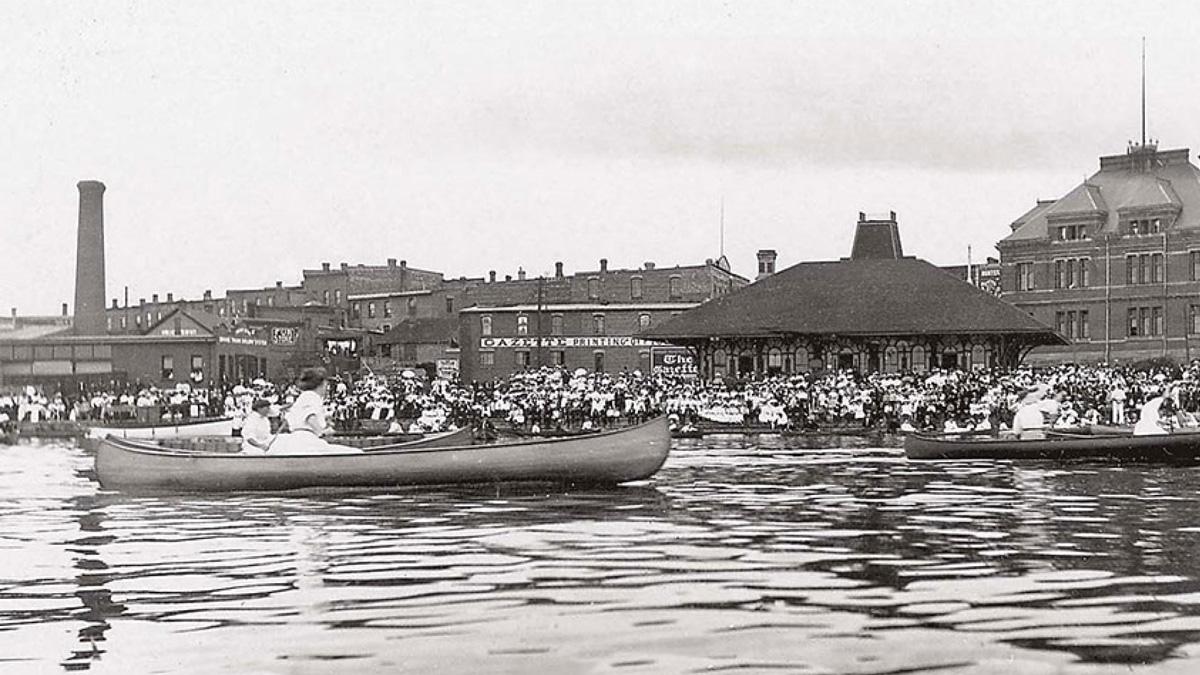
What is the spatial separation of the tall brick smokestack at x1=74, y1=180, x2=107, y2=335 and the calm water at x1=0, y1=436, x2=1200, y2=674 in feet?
164

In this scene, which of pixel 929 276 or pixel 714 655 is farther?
pixel 929 276

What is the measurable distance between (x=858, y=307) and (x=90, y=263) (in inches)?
1423

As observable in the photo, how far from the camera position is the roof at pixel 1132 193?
204ft

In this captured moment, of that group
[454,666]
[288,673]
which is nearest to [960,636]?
[454,666]

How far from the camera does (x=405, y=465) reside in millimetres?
19000

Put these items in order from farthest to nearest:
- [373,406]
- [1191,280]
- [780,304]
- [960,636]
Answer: [1191,280] < [780,304] < [373,406] < [960,636]

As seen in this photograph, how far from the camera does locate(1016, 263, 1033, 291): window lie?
66.9 meters

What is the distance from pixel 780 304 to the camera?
57.2 metres

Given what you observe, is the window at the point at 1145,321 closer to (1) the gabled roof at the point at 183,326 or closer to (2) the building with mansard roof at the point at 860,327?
(2) the building with mansard roof at the point at 860,327

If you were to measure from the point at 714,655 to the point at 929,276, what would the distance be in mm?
51039

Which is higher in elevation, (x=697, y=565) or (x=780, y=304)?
(x=780, y=304)

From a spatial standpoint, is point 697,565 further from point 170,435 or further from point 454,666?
point 170,435

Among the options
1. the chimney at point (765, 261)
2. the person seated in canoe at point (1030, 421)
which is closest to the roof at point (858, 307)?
the chimney at point (765, 261)

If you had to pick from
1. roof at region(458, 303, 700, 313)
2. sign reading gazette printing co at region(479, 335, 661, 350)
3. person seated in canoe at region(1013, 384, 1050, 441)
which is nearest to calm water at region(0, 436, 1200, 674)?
person seated in canoe at region(1013, 384, 1050, 441)
